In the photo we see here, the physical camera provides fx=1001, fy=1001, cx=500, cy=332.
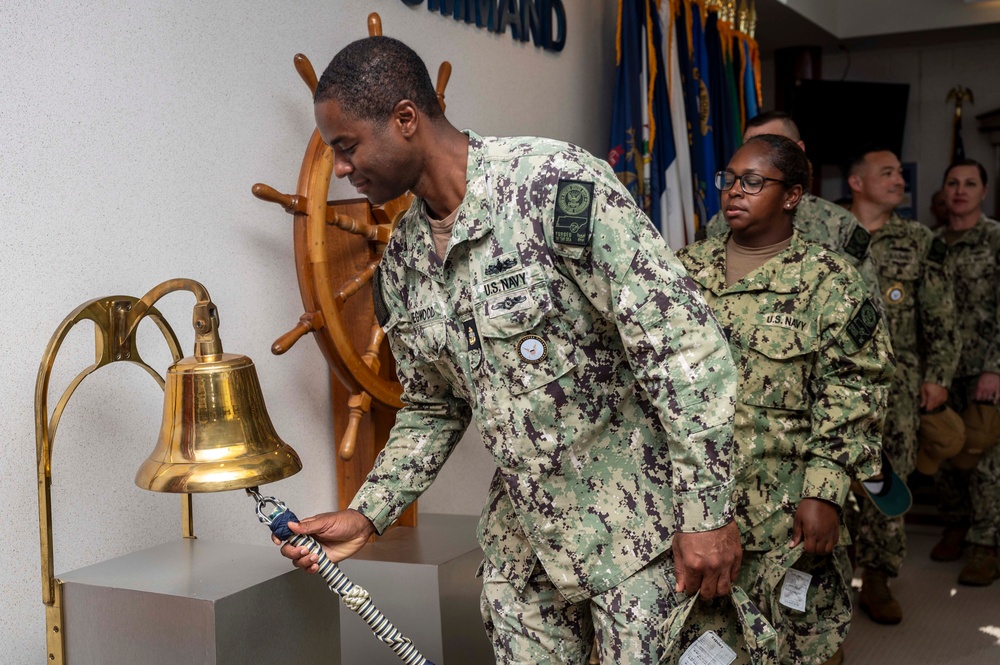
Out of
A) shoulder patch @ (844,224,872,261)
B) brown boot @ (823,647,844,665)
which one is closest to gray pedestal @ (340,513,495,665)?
brown boot @ (823,647,844,665)

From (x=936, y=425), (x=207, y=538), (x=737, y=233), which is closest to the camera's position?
(x=207, y=538)

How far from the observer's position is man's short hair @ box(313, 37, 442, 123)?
1.46m

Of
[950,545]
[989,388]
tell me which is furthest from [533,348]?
[950,545]

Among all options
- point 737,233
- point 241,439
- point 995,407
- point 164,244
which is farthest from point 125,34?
point 995,407

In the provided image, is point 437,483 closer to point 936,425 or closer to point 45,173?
point 45,173

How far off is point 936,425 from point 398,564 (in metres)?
2.68

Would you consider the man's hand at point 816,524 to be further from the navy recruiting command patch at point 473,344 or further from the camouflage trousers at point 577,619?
the navy recruiting command patch at point 473,344

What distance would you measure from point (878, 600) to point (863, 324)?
1.80 metres

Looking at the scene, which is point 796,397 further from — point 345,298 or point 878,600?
point 878,600

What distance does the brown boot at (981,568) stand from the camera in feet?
13.4

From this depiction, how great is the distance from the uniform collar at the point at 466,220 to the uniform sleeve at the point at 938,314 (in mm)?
2772

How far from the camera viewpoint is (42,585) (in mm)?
1652

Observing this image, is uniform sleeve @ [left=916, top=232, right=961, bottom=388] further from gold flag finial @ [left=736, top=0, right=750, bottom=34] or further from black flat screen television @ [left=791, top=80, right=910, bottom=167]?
black flat screen television @ [left=791, top=80, right=910, bottom=167]

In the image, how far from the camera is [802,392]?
2.32 meters
